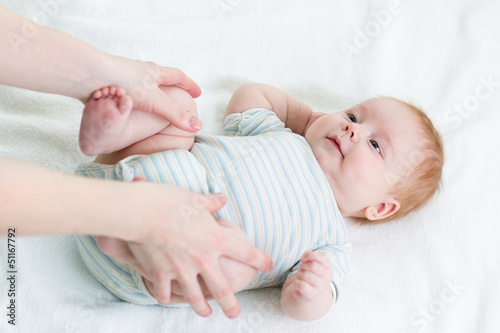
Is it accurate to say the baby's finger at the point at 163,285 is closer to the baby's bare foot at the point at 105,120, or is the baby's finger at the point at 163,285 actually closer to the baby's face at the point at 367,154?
the baby's bare foot at the point at 105,120

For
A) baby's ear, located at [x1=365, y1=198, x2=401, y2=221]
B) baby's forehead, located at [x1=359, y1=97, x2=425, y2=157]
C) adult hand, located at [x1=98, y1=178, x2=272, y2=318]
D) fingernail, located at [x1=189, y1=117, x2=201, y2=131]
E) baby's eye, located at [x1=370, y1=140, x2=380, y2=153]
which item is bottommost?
baby's ear, located at [x1=365, y1=198, x2=401, y2=221]

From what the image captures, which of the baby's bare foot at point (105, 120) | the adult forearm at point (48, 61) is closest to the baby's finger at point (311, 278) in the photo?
the baby's bare foot at point (105, 120)

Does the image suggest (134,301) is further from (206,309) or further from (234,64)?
(234,64)

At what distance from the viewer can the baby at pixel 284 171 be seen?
42.4 inches

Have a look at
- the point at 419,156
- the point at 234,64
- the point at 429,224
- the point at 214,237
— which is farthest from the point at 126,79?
the point at 429,224

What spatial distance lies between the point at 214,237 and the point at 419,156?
2.31 ft

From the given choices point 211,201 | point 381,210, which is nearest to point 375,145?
point 381,210

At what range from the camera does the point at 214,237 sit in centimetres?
93

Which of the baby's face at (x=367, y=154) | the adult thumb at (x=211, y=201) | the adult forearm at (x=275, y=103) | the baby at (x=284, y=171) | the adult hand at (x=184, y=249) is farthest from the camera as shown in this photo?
the adult forearm at (x=275, y=103)

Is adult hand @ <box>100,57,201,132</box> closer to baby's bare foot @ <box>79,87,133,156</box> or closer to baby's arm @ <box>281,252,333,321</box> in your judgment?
baby's bare foot @ <box>79,87,133,156</box>

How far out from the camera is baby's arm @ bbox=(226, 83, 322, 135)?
153cm

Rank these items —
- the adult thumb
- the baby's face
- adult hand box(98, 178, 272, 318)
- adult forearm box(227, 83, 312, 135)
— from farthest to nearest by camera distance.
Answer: adult forearm box(227, 83, 312, 135), the baby's face, the adult thumb, adult hand box(98, 178, 272, 318)

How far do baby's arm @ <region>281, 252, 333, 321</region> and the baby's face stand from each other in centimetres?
26

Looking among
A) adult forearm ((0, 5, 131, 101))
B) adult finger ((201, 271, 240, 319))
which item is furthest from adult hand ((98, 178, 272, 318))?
adult forearm ((0, 5, 131, 101))
